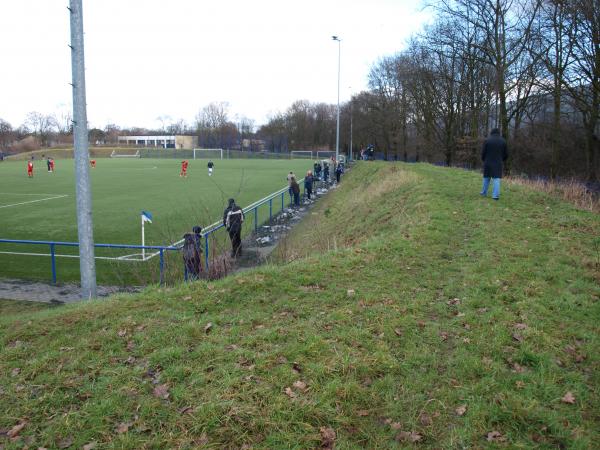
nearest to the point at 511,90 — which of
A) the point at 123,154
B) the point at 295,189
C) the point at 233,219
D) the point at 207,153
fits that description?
the point at 295,189

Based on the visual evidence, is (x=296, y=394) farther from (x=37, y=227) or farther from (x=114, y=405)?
(x=37, y=227)

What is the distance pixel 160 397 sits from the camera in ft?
13.2

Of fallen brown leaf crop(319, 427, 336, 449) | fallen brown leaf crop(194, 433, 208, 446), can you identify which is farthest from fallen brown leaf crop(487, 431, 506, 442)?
fallen brown leaf crop(194, 433, 208, 446)

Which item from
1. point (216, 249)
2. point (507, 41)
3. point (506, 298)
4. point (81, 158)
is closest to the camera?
point (506, 298)

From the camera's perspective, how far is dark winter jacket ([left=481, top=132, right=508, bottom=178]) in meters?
11.7

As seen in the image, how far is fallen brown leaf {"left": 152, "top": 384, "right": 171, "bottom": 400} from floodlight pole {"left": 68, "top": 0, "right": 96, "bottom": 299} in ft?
13.2

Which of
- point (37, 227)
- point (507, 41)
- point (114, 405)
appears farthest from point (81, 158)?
point (507, 41)

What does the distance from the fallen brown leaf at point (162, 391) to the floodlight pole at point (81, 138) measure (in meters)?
4.02

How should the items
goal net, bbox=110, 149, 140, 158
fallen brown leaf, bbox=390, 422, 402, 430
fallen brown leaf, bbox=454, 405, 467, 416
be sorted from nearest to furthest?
fallen brown leaf, bbox=390, 422, 402, 430, fallen brown leaf, bbox=454, 405, 467, 416, goal net, bbox=110, 149, 140, 158

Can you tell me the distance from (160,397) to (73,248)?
11870 mm

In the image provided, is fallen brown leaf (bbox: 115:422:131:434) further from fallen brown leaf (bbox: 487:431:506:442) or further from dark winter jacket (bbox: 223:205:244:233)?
dark winter jacket (bbox: 223:205:244:233)

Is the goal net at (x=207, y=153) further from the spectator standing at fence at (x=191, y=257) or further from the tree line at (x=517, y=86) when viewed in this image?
the spectator standing at fence at (x=191, y=257)

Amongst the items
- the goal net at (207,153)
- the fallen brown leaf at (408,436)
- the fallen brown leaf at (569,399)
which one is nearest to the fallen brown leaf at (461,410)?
the fallen brown leaf at (408,436)

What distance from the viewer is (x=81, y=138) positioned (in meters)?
7.28
